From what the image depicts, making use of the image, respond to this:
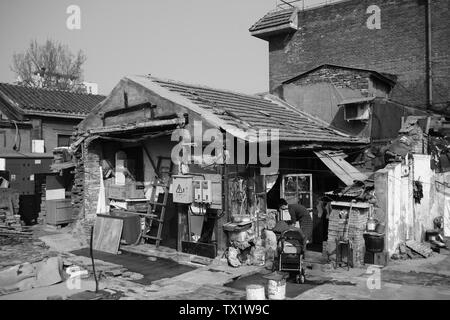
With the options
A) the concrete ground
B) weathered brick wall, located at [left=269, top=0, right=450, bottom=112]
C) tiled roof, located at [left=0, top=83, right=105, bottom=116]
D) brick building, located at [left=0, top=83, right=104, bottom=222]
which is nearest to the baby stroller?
the concrete ground

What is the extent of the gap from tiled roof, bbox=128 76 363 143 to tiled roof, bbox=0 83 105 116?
9.31 metres

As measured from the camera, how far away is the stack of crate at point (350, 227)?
1073 cm

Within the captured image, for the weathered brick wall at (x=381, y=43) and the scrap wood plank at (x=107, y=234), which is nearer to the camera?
the scrap wood plank at (x=107, y=234)

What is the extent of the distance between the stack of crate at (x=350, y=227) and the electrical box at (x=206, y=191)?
329 cm

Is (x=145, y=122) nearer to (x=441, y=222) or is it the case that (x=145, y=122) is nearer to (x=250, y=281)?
(x=250, y=281)

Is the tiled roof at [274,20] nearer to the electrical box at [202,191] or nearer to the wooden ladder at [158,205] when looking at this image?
the wooden ladder at [158,205]

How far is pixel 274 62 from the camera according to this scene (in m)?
23.9

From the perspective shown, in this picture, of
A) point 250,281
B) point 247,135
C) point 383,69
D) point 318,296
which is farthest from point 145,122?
point 383,69

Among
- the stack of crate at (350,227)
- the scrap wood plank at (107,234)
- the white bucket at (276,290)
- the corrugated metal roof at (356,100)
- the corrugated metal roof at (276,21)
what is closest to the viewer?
the white bucket at (276,290)

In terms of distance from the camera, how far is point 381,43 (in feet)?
67.1

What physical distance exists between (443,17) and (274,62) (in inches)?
341

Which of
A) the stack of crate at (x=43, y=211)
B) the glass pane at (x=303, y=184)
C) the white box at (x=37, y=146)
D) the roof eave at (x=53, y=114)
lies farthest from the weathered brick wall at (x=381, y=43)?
the stack of crate at (x=43, y=211)

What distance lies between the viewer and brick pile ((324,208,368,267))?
35.2ft

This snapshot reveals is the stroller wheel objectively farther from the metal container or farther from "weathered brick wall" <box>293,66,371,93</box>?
"weathered brick wall" <box>293,66,371,93</box>
